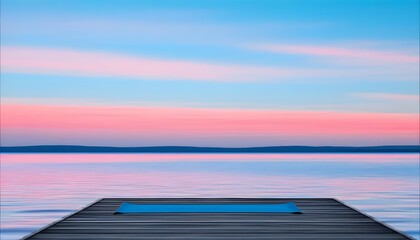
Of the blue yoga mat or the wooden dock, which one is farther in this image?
the blue yoga mat

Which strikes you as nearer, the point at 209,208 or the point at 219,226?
the point at 219,226

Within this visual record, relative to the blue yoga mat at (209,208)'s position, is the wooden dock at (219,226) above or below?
below

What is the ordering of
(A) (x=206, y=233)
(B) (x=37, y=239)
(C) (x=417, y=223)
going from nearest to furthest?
(B) (x=37, y=239) → (A) (x=206, y=233) → (C) (x=417, y=223)

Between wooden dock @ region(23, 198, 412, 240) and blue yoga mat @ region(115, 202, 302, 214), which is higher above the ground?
blue yoga mat @ region(115, 202, 302, 214)

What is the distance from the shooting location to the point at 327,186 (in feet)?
76.1

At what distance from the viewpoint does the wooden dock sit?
333 inches

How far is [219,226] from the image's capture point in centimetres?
934

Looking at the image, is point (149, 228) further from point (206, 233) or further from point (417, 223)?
point (417, 223)

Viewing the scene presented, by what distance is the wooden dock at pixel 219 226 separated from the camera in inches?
333

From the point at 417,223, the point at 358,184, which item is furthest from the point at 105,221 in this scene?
the point at 358,184

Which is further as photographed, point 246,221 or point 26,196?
point 26,196

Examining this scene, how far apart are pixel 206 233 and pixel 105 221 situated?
1.84 metres

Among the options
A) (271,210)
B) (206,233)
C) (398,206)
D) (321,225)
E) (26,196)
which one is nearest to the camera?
(206,233)

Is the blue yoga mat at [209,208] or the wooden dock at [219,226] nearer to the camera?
the wooden dock at [219,226]
